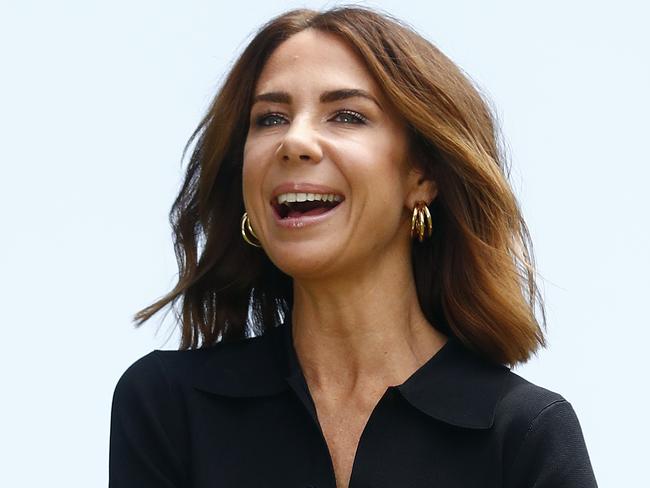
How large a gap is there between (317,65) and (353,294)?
2.30 feet

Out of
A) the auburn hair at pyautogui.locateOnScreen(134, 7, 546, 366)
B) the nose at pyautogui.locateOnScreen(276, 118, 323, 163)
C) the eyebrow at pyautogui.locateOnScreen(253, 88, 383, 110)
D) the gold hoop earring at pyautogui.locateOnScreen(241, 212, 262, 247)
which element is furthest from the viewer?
the gold hoop earring at pyautogui.locateOnScreen(241, 212, 262, 247)

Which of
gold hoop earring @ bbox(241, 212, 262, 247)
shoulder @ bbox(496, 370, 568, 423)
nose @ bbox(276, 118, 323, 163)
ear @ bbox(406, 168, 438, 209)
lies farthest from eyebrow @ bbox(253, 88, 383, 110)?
shoulder @ bbox(496, 370, 568, 423)

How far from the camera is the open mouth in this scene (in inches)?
196

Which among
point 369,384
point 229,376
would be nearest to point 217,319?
point 229,376

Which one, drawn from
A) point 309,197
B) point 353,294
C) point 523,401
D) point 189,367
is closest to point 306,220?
point 309,197

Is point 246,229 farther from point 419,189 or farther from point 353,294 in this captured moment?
point 419,189

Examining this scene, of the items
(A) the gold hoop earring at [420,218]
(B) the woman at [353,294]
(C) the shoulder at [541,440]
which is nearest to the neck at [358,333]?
(B) the woman at [353,294]

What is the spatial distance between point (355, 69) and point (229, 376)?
103 centimetres

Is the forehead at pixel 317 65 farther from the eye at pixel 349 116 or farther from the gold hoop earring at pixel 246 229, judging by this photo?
the gold hoop earring at pixel 246 229

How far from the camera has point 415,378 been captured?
5.14 m

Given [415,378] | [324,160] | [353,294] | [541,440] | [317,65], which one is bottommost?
[541,440]

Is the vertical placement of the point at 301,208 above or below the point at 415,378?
above

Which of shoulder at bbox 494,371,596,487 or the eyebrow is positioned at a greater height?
the eyebrow

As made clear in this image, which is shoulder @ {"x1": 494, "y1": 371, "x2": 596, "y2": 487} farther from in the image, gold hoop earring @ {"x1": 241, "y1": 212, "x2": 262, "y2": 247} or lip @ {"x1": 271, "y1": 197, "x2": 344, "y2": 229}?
gold hoop earring @ {"x1": 241, "y1": 212, "x2": 262, "y2": 247}
